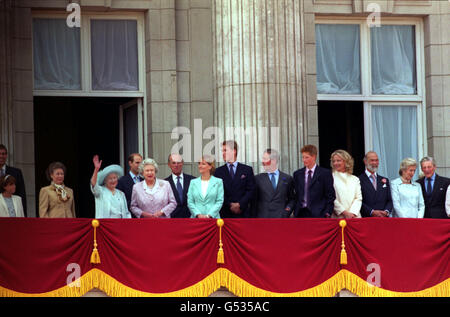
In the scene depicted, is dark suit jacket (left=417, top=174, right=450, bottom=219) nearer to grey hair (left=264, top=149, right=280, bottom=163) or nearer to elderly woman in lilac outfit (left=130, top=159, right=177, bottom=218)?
grey hair (left=264, top=149, right=280, bottom=163)

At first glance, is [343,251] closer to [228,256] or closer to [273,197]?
[273,197]

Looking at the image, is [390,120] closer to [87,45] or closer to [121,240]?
[87,45]

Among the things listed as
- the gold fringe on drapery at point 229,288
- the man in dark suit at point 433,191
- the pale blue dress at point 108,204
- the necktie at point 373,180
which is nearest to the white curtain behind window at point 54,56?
the pale blue dress at point 108,204

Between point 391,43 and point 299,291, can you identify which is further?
point 391,43

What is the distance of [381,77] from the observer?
67.3 ft

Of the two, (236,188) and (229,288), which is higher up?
(236,188)

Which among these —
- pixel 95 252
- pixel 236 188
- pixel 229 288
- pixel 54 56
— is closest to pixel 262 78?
pixel 236 188

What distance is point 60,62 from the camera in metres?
19.3

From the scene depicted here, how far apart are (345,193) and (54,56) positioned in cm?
636

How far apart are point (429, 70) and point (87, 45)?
6.61 metres

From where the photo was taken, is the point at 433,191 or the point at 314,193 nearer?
the point at 314,193

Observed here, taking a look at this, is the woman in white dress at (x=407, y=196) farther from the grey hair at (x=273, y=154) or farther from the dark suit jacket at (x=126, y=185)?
the dark suit jacket at (x=126, y=185)

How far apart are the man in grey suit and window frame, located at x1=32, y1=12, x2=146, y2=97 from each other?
4375mm
